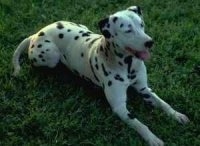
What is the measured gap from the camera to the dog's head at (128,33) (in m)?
4.60

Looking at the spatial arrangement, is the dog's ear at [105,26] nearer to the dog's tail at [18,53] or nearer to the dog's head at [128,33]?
the dog's head at [128,33]

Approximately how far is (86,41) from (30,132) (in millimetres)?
1056

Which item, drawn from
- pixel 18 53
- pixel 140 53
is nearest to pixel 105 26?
pixel 140 53

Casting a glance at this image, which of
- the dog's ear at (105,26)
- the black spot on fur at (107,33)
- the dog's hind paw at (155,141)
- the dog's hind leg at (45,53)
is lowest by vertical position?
the dog's hind paw at (155,141)

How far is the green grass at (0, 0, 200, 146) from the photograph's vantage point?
191 inches

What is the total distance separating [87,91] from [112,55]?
694 mm

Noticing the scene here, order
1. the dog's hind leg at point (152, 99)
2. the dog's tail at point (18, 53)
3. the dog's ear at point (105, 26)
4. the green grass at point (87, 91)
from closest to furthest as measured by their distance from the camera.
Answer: the dog's ear at point (105, 26) < the green grass at point (87, 91) < the dog's hind leg at point (152, 99) < the dog's tail at point (18, 53)

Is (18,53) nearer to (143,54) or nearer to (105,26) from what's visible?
(105,26)

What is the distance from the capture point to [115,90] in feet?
16.2

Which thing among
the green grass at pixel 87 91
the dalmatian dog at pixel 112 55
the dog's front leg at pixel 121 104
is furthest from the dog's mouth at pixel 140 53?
the green grass at pixel 87 91

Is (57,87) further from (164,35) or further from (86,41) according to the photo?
(164,35)

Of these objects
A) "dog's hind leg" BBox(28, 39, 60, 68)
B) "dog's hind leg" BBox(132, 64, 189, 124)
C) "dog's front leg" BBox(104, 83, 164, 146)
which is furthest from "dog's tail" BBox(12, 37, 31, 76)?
"dog's hind leg" BBox(132, 64, 189, 124)

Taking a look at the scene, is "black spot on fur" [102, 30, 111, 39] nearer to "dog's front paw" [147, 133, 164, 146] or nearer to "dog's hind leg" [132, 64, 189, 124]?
"dog's hind leg" [132, 64, 189, 124]

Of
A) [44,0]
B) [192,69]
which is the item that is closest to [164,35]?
[192,69]
